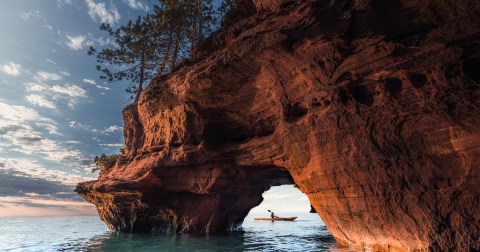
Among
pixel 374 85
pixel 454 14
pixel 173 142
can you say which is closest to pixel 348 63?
→ pixel 374 85

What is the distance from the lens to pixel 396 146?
1225cm

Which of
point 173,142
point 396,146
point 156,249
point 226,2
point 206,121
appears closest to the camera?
point 396,146

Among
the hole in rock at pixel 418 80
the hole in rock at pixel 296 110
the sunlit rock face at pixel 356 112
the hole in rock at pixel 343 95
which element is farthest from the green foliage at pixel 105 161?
the hole in rock at pixel 418 80

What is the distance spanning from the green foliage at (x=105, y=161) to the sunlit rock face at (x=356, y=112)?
12438 millimetres

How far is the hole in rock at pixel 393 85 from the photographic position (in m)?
12.3

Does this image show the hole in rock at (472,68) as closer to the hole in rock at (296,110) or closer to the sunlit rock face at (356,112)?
the sunlit rock face at (356,112)

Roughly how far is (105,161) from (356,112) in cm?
2705

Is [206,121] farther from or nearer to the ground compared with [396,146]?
farther from the ground

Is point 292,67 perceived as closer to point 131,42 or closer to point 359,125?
point 359,125

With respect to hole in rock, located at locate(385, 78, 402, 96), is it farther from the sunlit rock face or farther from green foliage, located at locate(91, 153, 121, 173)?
green foliage, located at locate(91, 153, 121, 173)

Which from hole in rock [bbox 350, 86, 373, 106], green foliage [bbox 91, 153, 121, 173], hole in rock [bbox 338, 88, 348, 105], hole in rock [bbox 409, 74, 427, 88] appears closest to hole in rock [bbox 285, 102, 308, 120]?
hole in rock [bbox 338, 88, 348, 105]

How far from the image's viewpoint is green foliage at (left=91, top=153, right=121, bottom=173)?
31.3 m

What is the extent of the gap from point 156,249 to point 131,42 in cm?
2297

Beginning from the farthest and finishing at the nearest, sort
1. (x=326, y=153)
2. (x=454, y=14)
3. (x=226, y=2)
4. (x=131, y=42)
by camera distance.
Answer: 1. (x=131, y=42)
2. (x=226, y=2)
3. (x=326, y=153)
4. (x=454, y=14)
